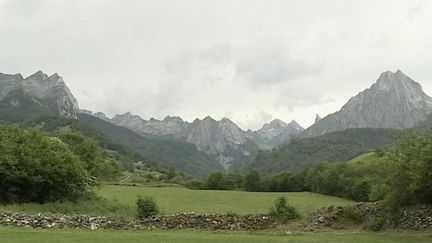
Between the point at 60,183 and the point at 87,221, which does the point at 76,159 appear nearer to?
the point at 60,183

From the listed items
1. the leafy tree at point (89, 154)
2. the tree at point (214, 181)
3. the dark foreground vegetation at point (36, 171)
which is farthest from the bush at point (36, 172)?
the tree at point (214, 181)

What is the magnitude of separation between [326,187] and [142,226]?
339 feet

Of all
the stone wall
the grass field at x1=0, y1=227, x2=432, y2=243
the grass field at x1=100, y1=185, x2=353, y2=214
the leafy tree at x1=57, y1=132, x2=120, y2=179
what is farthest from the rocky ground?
the leafy tree at x1=57, y1=132, x2=120, y2=179

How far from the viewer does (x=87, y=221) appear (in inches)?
1447

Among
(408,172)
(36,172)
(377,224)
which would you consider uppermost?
(36,172)

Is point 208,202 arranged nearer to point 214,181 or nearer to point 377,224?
point 377,224

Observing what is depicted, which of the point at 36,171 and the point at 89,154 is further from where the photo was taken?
the point at 89,154

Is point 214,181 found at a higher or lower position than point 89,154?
higher

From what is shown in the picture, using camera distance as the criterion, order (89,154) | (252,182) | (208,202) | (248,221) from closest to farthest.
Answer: (248,221)
(89,154)
(208,202)
(252,182)

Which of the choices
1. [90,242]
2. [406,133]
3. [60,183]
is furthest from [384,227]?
[60,183]

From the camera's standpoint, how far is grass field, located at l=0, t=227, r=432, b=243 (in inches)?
1150

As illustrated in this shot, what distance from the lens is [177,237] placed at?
31.3m

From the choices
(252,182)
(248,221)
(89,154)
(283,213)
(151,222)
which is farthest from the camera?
(252,182)

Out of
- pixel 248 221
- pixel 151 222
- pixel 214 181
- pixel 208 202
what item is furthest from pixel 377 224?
A: pixel 214 181
